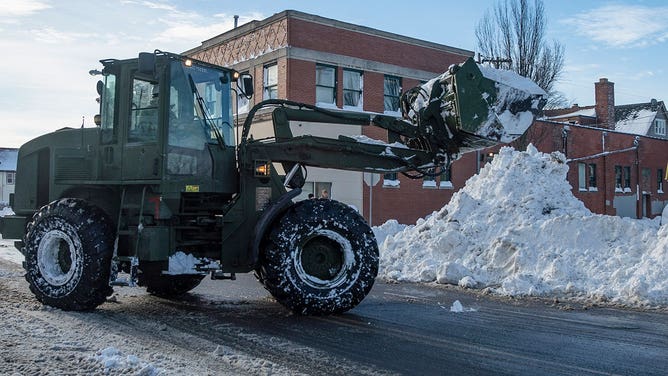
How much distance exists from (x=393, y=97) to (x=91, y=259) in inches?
830

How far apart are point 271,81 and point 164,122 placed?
17979 mm

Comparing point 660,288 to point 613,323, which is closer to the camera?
point 613,323

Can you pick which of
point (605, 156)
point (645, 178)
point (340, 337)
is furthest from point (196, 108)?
point (645, 178)

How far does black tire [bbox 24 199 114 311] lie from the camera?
8164 mm

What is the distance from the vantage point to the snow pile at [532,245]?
10.9 meters

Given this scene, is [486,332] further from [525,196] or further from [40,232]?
[525,196]

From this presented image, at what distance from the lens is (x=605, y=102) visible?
47.7m

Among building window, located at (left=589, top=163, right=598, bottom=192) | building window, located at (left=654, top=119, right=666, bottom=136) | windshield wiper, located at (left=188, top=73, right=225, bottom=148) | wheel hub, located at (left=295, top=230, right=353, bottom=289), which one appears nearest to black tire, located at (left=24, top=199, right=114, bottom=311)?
windshield wiper, located at (left=188, top=73, right=225, bottom=148)

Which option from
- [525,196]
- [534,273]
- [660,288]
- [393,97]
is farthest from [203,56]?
[660,288]

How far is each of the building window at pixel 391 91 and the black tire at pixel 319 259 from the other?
1952 centimetres

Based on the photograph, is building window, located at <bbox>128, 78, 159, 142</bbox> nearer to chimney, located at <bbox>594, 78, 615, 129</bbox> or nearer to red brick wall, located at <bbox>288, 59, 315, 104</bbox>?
red brick wall, located at <bbox>288, 59, 315, 104</bbox>

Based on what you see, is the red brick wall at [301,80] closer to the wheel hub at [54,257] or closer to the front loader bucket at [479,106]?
the front loader bucket at [479,106]

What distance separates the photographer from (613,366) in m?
6.01

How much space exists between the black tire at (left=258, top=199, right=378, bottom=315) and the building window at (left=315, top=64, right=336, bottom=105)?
17.4 meters
